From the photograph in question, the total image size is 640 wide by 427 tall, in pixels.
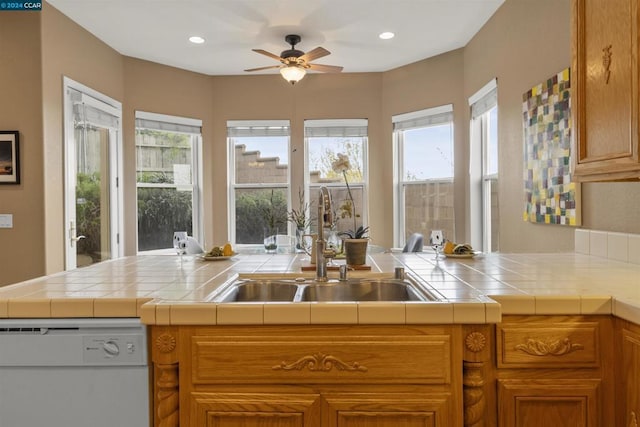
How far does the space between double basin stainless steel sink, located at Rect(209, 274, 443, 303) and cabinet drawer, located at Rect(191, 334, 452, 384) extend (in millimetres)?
435

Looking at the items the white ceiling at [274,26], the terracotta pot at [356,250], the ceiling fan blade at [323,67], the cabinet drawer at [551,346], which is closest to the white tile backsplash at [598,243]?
the cabinet drawer at [551,346]

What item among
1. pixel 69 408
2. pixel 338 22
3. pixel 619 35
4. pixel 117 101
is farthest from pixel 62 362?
pixel 117 101

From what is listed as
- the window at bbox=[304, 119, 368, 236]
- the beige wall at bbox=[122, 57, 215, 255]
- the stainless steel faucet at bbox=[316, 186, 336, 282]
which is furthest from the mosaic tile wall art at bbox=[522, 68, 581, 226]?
the beige wall at bbox=[122, 57, 215, 255]

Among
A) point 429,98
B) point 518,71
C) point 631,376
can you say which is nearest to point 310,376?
point 631,376

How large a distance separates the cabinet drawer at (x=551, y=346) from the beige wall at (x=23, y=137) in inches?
133

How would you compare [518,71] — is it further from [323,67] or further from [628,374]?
[628,374]

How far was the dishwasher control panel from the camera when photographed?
1375 mm

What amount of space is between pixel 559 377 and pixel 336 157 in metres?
4.27

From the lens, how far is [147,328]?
138cm

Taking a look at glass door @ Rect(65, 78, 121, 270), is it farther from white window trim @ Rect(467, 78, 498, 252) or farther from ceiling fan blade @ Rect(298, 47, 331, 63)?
white window trim @ Rect(467, 78, 498, 252)

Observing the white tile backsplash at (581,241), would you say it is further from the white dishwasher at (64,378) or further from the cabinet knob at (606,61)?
the white dishwasher at (64,378)

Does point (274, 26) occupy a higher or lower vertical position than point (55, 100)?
higher

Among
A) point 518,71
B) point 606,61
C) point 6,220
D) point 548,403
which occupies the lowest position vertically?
point 548,403

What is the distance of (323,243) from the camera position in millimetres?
1817
